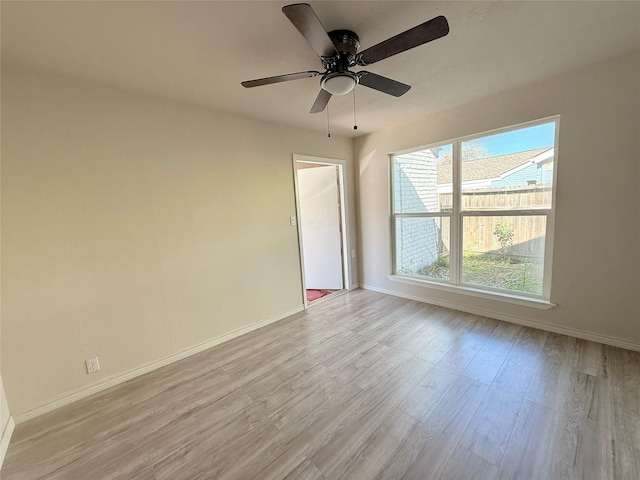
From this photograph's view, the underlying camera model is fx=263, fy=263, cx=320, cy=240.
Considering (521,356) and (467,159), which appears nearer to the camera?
(521,356)

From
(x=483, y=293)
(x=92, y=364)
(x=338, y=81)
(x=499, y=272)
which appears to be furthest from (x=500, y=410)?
(x=92, y=364)

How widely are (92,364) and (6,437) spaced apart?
523 mm

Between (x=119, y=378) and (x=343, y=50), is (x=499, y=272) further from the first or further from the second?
(x=119, y=378)

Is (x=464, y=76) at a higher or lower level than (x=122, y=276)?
higher

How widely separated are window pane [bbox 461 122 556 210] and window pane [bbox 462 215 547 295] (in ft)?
0.56

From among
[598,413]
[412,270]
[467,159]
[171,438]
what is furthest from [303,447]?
[467,159]

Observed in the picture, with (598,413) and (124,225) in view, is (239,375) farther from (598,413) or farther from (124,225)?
(598,413)

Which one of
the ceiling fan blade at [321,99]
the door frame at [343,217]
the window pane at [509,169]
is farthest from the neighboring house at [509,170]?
the ceiling fan blade at [321,99]

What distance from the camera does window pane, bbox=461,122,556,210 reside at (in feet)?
8.30

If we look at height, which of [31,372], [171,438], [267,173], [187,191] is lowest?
[171,438]

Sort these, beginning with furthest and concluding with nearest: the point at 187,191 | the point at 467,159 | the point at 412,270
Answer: the point at 412,270, the point at 467,159, the point at 187,191

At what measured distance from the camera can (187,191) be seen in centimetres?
248

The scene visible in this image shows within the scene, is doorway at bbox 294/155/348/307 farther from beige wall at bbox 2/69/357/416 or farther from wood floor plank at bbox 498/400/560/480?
wood floor plank at bbox 498/400/560/480

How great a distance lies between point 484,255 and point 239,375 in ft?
9.37
